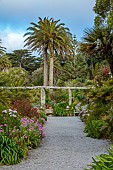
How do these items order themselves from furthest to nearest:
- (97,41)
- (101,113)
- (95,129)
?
1. (101,113)
2. (95,129)
3. (97,41)

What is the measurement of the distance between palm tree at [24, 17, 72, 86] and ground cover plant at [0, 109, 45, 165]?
1852 centimetres

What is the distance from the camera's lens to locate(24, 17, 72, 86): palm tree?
2591 centimetres

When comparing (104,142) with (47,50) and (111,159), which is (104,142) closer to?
(111,159)

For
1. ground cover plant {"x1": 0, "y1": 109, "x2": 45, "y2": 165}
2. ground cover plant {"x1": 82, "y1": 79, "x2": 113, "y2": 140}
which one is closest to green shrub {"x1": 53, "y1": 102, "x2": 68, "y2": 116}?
ground cover plant {"x1": 82, "y1": 79, "x2": 113, "y2": 140}

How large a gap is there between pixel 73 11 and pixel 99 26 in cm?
276

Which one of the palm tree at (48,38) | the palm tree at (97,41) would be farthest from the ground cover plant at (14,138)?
the palm tree at (48,38)

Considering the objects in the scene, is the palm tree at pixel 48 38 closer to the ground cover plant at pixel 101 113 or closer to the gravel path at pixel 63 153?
the ground cover plant at pixel 101 113

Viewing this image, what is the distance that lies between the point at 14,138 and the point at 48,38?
2013cm

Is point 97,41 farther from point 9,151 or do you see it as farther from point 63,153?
point 9,151

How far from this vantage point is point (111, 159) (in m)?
3.52

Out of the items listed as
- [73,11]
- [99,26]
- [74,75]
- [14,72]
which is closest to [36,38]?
[14,72]

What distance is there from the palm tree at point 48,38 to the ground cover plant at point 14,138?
18515mm

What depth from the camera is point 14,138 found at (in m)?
6.33

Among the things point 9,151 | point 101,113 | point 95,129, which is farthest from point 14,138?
point 101,113
